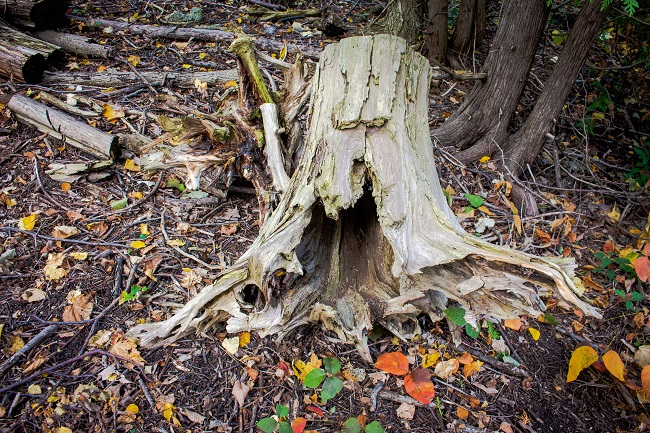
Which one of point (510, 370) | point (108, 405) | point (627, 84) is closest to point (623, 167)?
point (627, 84)

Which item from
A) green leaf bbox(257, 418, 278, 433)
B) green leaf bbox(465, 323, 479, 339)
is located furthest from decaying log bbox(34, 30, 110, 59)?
green leaf bbox(465, 323, 479, 339)

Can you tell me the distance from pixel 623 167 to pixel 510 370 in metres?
3.04

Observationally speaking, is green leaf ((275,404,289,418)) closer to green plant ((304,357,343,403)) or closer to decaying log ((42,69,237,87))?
green plant ((304,357,343,403))

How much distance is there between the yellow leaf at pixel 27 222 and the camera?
3.15m

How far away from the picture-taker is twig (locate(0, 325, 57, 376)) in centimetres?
238

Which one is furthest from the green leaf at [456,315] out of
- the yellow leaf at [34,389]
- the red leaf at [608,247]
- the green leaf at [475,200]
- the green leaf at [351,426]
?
the yellow leaf at [34,389]

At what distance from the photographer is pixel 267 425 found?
216cm

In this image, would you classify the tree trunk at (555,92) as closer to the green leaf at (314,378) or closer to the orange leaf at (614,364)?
the orange leaf at (614,364)

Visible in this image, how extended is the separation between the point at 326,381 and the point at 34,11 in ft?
17.2

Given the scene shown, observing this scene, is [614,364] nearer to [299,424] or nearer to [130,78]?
[299,424]

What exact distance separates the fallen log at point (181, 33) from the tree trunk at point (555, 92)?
276 cm

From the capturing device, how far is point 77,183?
140 inches

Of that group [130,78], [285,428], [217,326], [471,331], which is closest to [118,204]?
[217,326]

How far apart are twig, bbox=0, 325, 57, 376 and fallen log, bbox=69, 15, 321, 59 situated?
13.6 ft
